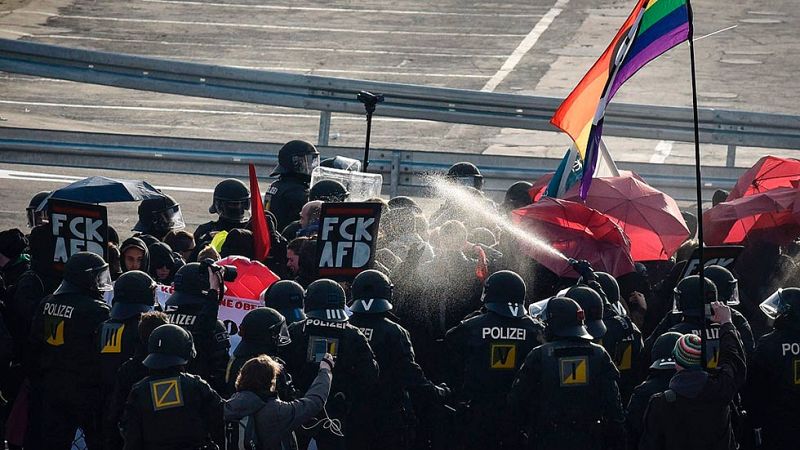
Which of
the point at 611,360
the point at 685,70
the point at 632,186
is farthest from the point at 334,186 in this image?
the point at 685,70

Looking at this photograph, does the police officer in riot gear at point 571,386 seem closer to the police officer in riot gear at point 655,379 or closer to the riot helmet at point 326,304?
the police officer in riot gear at point 655,379

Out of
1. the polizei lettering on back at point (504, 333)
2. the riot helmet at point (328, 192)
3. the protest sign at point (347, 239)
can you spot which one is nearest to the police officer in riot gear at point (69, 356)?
the protest sign at point (347, 239)

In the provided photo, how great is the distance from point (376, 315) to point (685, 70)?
17.7 meters

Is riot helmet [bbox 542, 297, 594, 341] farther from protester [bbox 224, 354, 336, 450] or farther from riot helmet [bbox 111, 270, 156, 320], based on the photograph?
riot helmet [bbox 111, 270, 156, 320]

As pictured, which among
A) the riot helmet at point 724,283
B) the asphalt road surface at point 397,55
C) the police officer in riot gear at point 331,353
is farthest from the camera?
the asphalt road surface at point 397,55

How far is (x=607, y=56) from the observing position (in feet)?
39.2

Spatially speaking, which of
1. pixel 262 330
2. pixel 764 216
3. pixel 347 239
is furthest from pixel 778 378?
pixel 262 330

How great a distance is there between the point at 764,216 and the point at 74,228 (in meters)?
5.64

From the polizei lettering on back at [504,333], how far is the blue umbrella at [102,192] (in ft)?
12.8

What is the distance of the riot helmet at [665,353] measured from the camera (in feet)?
30.1

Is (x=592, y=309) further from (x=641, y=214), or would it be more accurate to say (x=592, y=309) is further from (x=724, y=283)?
(x=641, y=214)

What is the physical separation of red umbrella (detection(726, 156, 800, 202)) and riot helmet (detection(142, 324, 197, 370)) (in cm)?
611

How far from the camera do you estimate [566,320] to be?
9.22 meters

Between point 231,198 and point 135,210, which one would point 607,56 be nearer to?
point 231,198
